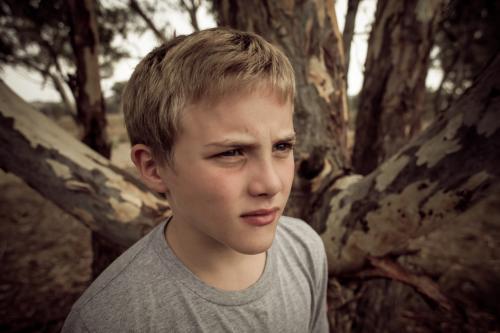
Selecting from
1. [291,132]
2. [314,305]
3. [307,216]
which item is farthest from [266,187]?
[307,216]

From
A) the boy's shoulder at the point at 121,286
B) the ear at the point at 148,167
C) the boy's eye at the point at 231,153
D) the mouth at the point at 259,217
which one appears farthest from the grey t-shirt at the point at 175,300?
the boy's eye at the point at 231,153

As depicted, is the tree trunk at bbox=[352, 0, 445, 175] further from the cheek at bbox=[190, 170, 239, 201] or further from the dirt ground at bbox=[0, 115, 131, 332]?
the dirt ground at bbox=[0, 115, 131, 332]

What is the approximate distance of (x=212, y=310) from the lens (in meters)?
1.04

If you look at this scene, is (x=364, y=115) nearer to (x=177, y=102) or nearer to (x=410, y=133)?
(x=410, y=133)

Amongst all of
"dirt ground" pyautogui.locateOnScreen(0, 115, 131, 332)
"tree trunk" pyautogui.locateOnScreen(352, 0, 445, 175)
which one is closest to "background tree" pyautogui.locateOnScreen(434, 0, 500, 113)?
"tree trunk" pyautogui.locateOnScreen(352, 0, 445, 175)

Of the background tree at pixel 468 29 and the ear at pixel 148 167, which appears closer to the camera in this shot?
the ear at pixel 148 167

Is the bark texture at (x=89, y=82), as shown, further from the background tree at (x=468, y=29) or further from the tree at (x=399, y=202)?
the background tree at (x=468, y=29)

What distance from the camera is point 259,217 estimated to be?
0.99 metres

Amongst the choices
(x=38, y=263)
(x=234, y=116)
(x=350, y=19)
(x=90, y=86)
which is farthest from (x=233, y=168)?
(x=38, y=263)

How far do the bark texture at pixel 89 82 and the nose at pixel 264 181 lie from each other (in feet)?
7.97

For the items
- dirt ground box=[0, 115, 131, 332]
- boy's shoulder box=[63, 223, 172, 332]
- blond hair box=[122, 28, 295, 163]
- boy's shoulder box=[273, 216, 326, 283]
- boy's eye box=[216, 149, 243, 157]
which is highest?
blond hair box=[122, 28, 295, 163]

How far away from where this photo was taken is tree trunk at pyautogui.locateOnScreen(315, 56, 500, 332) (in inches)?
34.2

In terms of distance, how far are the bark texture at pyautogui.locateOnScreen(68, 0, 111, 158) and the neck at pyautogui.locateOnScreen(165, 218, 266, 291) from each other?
2151 mm

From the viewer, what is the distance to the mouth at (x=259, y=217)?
0.98 meters
